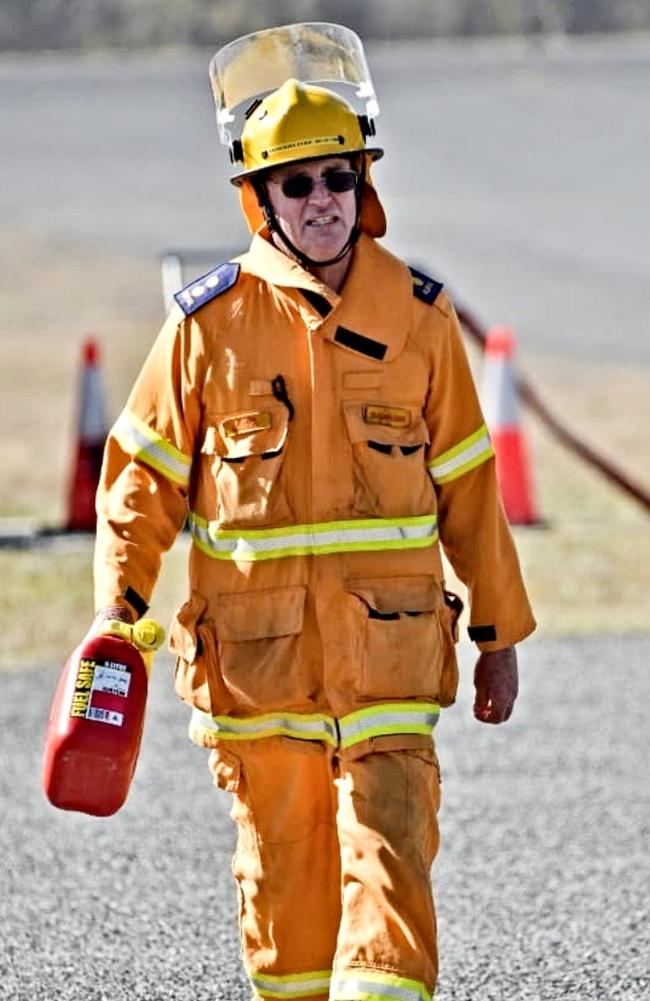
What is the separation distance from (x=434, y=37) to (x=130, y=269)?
17.4 meters

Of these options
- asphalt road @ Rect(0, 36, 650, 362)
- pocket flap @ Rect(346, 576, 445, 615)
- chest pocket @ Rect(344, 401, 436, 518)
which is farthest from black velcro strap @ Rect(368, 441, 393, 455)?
asphalt road @ Rect(0, 36, 650, 362)

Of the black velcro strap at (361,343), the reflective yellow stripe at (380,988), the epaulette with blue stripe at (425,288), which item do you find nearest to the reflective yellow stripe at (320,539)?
the black velcro strap at (361,343)

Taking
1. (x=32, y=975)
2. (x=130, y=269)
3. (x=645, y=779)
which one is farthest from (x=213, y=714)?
(x=130, y=269)

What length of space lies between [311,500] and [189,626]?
1.15 ft

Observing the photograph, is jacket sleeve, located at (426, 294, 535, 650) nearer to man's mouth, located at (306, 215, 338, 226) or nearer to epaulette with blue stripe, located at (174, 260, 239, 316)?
man's mouth, located at (306, 215, 338, 226)

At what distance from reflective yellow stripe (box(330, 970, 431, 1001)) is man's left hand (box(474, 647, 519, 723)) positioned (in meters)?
0.64

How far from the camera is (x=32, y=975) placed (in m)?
5.43

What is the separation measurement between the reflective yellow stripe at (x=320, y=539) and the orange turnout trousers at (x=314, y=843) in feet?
1.23

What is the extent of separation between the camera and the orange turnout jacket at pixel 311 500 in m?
4.52

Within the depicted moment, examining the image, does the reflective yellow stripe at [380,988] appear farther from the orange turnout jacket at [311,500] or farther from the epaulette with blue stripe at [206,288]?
the epaulette with blue stripe at [206,288]

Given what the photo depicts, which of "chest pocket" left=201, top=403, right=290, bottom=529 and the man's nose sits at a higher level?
the man's nose

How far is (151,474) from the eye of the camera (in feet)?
15.3

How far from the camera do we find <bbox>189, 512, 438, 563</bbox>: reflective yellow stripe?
14.8 ft

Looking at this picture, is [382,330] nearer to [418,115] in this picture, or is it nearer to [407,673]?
[407,673]
